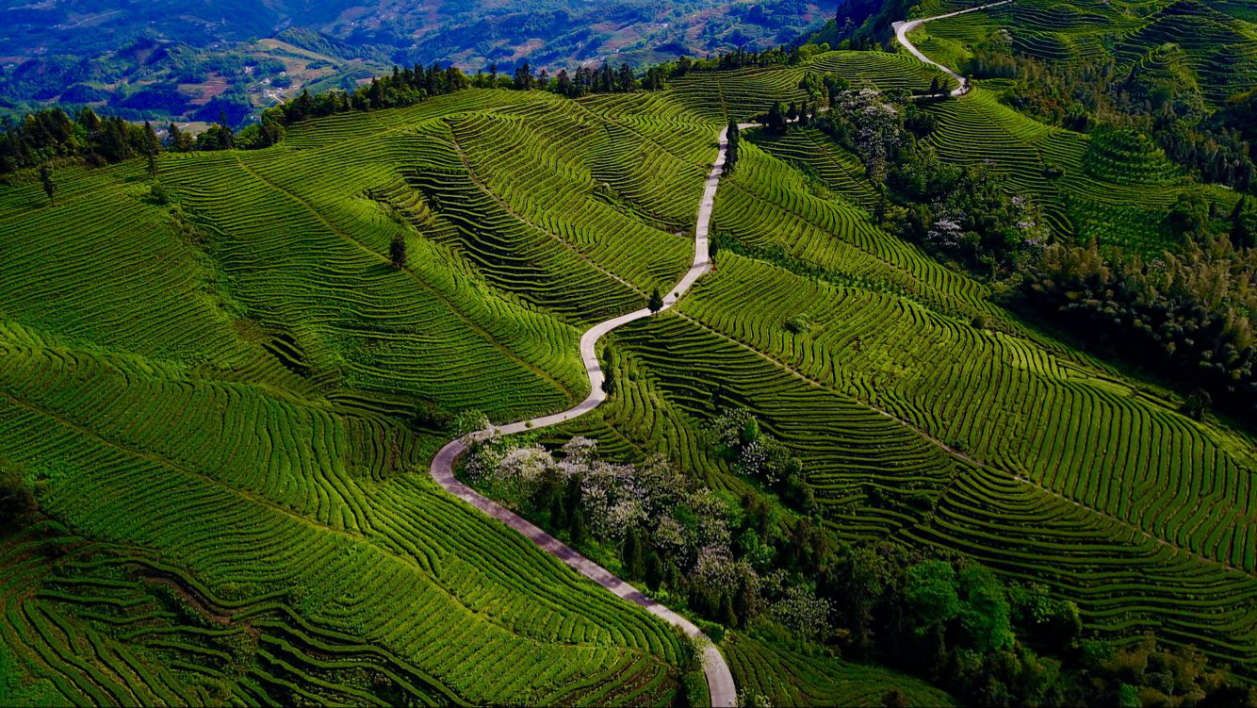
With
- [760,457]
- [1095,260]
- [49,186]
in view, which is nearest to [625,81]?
[1095,260]

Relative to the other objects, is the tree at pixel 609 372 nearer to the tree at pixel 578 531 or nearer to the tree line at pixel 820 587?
the tree line at pixel 820 587

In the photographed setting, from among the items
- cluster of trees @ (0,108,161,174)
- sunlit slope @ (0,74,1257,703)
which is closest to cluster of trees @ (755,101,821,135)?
sunlit slope @ (0,74,1257,703)

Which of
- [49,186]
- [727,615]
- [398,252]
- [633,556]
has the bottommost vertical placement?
[727,615]

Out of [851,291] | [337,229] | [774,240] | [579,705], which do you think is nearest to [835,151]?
[774,240]

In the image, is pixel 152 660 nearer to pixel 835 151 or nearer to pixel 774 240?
pixel 774 240

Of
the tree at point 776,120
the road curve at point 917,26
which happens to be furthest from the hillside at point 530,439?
Answer: the road curve at point 917,26

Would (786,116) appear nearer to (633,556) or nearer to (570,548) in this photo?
(633,556)
